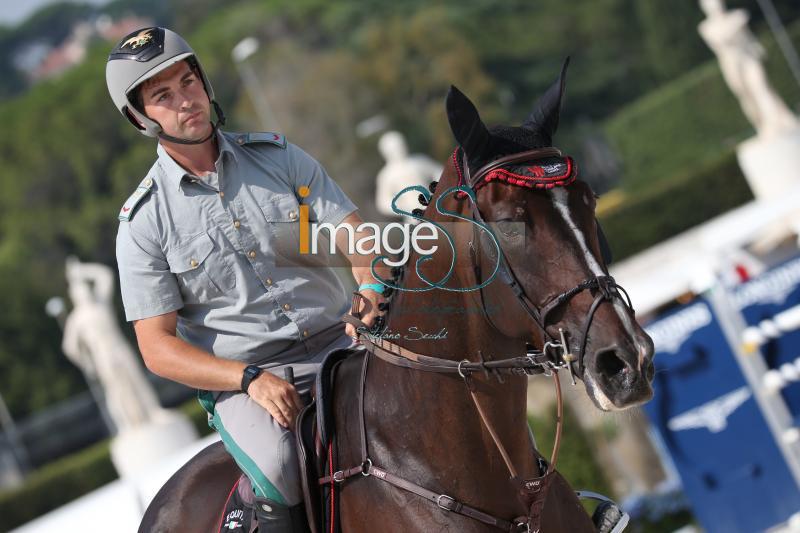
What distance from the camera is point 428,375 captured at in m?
3.30

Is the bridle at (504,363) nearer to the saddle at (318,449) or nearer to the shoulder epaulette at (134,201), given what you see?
the saddle at (318,449)

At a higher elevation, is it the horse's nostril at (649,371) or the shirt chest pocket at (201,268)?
the shirt chest pocket at (201,268)

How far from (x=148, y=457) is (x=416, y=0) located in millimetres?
58724

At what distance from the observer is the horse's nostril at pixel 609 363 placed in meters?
2.75

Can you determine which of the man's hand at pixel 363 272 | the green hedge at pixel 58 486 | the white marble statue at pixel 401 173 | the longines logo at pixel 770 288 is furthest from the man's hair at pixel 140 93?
the green hedge at pixel 58 486

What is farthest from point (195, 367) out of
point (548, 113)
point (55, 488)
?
point (55, 488)

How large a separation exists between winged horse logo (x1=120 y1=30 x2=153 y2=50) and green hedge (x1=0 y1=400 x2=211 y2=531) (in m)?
19.6

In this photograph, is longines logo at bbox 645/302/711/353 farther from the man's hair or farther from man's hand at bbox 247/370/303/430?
the man's hair

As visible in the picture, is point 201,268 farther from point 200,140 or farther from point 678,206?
point 678,206

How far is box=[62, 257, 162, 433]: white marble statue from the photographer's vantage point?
679 inches

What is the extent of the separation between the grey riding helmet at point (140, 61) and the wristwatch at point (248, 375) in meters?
0.81

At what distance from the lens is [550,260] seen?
2.87 meters

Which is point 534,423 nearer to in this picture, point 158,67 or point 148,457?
point 158,67

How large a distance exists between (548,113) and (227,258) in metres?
1.22
